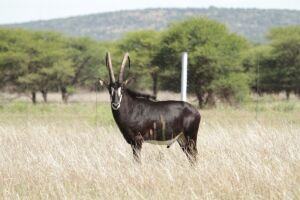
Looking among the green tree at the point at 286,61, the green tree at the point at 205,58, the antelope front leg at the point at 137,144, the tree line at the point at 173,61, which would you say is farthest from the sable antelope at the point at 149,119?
the green tree at the point at 286,61

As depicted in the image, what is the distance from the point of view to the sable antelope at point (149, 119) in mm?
8720

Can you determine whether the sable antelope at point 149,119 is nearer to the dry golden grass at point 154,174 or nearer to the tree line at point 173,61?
the dry golden grass at point 154,174

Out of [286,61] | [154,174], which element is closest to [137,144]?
[154,174]

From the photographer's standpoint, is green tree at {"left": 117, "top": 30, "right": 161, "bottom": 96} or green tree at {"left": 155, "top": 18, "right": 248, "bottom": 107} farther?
green tree at {"left": 117, "top": 30, "right": 161, "bottom": 96}

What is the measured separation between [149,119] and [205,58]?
101 ft

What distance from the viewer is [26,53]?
54906mm

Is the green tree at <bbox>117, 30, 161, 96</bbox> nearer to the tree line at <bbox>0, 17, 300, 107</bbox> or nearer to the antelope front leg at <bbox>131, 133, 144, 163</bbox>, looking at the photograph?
the tree line at <bbox>0, 17, 300, 107</bbox>

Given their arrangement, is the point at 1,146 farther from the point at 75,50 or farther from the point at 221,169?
the point at 75,50

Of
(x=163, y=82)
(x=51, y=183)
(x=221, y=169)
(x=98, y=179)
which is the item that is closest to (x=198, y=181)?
(x=221, y=169)

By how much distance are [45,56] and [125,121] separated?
4691 centimetres

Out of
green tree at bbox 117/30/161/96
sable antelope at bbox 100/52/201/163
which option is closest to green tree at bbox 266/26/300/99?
green tree at bbox 117/30/161/96

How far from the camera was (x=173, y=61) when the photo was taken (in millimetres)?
41875

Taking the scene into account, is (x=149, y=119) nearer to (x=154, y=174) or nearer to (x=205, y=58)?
(x=154, y=174)

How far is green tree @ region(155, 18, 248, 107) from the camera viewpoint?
125 ft
